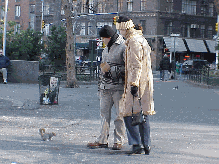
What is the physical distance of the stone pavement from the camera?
6.58 meters

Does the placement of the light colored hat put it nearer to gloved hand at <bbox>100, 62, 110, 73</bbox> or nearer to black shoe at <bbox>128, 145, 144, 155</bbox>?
gloved hand at <bbox>100, 62, 110, 73</bbox>

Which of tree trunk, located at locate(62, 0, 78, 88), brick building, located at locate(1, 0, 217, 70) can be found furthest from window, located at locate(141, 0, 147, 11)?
tree trunk, located at locate(62, 0, 78, 88)

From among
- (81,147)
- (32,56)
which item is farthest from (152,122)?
(32,56)

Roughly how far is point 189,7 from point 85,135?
5660 cm

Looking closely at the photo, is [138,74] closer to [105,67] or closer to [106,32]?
[105,67]

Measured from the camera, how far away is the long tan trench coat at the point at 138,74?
6.60 meters

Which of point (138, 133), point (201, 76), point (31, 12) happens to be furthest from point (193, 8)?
point (138, 133)

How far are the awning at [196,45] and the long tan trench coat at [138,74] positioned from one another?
2187 inches

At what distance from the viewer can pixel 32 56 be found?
28.7 metres

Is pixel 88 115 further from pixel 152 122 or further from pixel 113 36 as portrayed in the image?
pixel 113 36

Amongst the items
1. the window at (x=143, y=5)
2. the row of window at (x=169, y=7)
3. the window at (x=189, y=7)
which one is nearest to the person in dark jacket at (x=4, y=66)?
the row of window at (x=169, y=7)

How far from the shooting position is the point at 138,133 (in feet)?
22.6

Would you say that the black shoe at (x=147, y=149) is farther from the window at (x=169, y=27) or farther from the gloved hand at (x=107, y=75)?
the window at (x=169, y=27)

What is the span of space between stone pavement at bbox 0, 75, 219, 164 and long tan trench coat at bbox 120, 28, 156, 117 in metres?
0.65
